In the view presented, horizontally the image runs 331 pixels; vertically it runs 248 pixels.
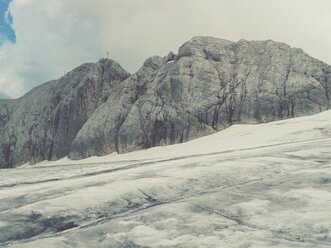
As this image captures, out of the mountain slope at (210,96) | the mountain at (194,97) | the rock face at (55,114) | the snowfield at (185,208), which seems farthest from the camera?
the rock face at (55,114)

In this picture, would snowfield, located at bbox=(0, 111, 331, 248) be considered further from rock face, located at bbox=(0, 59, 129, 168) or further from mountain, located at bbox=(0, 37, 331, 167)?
rock face, located at bbox=(0, 59, 129, 168)

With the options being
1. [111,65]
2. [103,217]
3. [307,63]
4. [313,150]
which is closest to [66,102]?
[111,65]

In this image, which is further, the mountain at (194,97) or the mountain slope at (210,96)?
the mountain at (194,97)

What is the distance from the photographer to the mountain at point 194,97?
40125 millimetres

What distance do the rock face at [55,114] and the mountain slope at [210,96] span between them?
627 cm

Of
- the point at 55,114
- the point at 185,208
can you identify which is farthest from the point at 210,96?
the point at 185,208

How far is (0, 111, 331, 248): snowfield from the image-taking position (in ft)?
27.1

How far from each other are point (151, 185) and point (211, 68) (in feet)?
110

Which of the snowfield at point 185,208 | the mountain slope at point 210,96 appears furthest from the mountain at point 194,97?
the snowfield at point 185,208

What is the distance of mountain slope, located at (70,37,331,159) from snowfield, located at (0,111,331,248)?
2542cm

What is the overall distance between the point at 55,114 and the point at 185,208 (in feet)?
159

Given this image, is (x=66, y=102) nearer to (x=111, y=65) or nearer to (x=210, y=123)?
(x=111, y=65)

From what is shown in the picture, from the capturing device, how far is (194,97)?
4284 centimetres

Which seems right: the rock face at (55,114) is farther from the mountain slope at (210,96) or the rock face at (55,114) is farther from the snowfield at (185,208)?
the snowfield at (185,208)
